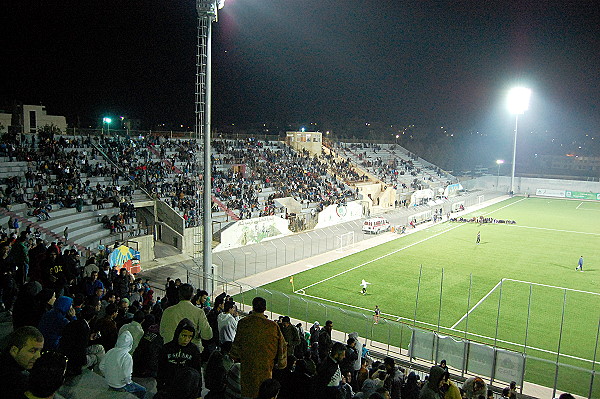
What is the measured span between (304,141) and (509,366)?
4835 cm

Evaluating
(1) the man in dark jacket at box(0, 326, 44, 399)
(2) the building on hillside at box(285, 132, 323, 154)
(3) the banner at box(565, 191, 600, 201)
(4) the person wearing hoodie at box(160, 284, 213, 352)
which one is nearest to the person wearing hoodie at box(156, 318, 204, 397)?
(4) the person wearing hoodie at box(160, 284, 213, 352)

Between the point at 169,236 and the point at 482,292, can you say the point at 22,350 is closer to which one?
the point at 482,292

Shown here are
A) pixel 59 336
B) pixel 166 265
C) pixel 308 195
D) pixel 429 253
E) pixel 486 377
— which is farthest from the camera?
pixel 308 195

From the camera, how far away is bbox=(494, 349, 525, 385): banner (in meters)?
13.9

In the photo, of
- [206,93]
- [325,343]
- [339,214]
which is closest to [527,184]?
[339,214]

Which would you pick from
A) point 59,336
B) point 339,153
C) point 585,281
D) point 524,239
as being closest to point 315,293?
point 585,281

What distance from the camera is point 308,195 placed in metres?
47.5

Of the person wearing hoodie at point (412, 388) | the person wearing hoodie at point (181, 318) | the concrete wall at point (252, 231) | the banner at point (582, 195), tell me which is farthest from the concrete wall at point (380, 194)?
the person wearing hoodie at point (181, 318)

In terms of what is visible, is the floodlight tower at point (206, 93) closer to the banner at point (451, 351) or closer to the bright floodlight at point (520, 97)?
the banner at point (451, 351)

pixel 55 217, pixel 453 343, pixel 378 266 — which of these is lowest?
pixel 378 266

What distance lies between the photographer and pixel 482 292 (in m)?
27.0

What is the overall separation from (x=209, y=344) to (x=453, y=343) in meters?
9.23

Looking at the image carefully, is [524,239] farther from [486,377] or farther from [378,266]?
[486,377]

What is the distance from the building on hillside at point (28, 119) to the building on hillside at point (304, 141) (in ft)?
89.3
